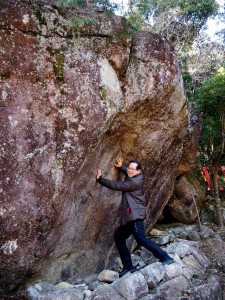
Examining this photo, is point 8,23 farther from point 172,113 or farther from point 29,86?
point 172,113

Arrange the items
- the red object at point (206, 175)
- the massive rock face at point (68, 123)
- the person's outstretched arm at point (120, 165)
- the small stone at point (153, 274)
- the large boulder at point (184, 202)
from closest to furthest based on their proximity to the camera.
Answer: the massive rock face at point (68, 123) < the small stone at point (153, 274) < the person's outstretched arm at point (120, 165) < the large boulder at point (184, 202) < the red object at point (206, 175)

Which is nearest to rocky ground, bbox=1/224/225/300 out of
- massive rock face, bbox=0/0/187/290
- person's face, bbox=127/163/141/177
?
massive rock face, bbox=0/0/187/290

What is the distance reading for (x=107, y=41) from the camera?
6.18 meters

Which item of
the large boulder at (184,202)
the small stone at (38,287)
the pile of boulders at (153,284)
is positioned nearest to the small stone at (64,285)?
the pile of boulders at (153,284)

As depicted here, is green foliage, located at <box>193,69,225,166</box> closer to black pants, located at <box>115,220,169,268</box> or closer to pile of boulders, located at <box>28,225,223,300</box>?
pile of boulders, located at <box>28,225,223,300</box>

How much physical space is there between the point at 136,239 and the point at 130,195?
0.85 m

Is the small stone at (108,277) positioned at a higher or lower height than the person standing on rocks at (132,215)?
lower

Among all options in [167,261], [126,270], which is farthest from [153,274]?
[126,270]

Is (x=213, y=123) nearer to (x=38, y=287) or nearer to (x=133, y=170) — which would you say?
(x=133, y=170)

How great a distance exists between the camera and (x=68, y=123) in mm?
5531

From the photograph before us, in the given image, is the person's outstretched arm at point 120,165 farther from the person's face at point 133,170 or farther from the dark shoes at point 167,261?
the dark shoes at point 167,261

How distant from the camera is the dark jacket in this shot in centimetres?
599

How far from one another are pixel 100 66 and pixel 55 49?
0.91 meters

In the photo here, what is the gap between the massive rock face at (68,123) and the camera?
5.09 meters
